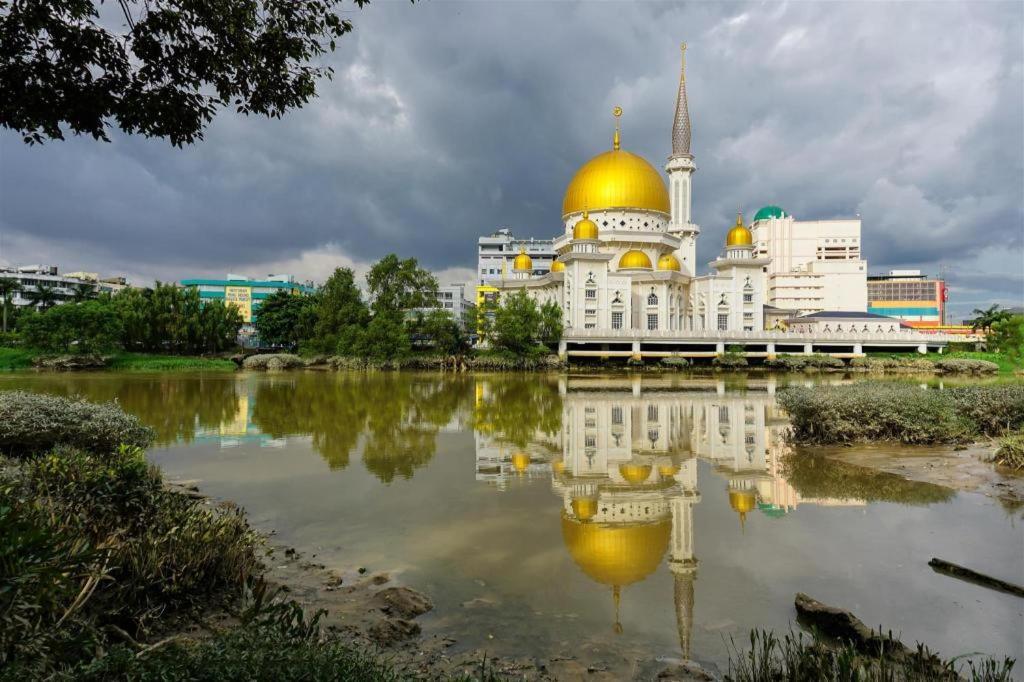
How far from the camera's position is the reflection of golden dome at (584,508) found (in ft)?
25.5

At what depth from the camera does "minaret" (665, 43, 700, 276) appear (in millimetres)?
55594

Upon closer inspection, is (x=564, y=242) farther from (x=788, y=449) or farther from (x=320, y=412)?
(x=788, y=449)

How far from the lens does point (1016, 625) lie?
16.0ft

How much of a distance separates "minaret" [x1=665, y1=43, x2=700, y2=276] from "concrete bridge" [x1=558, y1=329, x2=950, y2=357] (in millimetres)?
9854

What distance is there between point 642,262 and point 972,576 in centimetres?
4518

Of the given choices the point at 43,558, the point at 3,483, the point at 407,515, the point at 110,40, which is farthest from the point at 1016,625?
the point at 110,40

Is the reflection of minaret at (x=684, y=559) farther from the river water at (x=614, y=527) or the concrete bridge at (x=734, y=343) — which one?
the concrete bridge at (x=734, y=343)

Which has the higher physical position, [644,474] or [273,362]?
[273,362]

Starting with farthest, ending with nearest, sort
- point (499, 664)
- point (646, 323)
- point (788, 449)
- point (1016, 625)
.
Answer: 1. point (646, 323)
2. point (788, 449)
3. point (1016, 625)
4. point (499, 664)

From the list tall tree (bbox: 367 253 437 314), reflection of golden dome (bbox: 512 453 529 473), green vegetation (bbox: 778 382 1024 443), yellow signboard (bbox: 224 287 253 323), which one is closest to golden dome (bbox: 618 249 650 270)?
tall tree (bbox: 367 253 437 314)

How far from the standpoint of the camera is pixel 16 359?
40031 millimetres

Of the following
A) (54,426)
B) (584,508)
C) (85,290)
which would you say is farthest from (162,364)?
(584,508)

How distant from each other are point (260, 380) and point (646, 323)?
3099 cm

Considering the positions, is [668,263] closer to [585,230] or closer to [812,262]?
[585,230]
